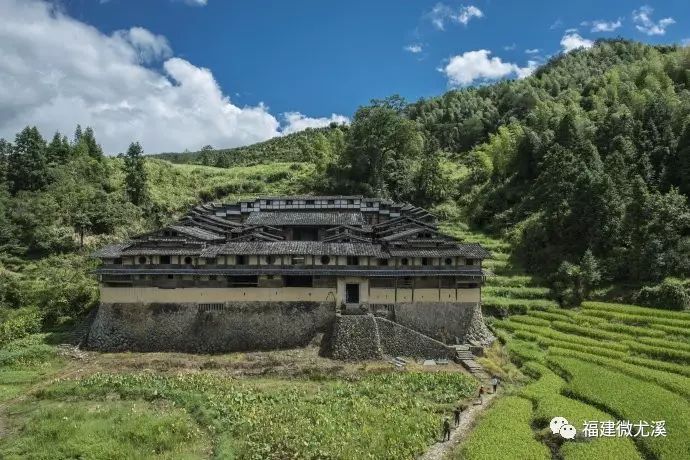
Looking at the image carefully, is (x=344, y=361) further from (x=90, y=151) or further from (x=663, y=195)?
(x=90, y=151)

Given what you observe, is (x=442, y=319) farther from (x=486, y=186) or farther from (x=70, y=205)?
(x=70, y=205)

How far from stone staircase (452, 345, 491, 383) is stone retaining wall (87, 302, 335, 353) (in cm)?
886

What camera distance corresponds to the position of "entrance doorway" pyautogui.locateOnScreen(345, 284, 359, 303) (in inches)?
1417

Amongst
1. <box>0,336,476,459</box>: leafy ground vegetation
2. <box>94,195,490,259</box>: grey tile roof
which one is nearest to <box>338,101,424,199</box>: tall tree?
<box>94,195,490,259</box>: grey tile roof

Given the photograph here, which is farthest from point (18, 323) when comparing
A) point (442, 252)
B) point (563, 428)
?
point (563, 428)

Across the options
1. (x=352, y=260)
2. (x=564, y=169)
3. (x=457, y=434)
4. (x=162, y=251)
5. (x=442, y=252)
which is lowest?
(x=457, y=434)

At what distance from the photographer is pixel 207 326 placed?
3497cm

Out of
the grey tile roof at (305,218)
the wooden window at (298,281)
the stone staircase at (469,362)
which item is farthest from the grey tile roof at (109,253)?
the stone staircase at (469,362)

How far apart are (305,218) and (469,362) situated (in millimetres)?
Result: 20840

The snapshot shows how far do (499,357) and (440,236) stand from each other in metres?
9.52

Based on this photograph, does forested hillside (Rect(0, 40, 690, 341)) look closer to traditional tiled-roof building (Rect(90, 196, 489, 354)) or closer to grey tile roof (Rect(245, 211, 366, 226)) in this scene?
traditional tiled-roof building (Rect(90, 196, 489, 354))

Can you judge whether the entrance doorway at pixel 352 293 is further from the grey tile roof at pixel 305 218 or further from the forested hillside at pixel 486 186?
the forested hillside at pixel 486 186

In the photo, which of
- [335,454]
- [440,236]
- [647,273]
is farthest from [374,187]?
[335,454]

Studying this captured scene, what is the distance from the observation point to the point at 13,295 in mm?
41844
